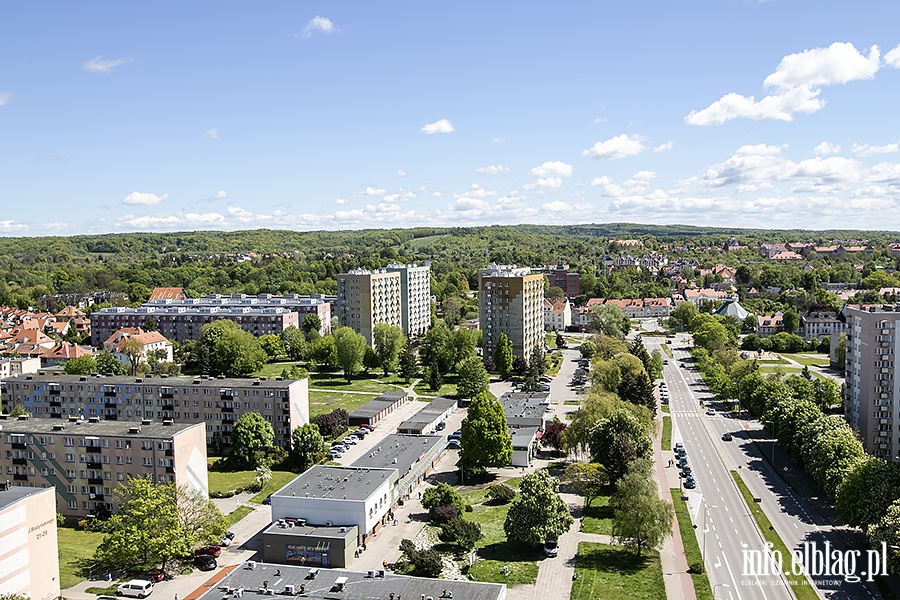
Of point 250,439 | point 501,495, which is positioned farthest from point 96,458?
point 501,495

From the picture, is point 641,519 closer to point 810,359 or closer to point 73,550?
point 73,550

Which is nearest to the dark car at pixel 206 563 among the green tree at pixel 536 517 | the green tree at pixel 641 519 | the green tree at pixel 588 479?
the green tree at pixel 536 517

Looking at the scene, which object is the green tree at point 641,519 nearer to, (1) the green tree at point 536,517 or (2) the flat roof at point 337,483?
(1) the green tree at point 536,517

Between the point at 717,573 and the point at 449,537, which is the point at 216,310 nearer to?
the point at 449,537

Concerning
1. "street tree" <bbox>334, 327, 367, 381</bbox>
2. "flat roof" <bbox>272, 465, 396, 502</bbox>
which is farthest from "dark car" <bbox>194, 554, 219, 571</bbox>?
"street tree" <bbox>334, 327, 367, 381</bbox>

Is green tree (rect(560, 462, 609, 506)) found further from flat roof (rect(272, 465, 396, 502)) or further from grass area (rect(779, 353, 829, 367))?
grass area (rect(779, 353, 829, 367))

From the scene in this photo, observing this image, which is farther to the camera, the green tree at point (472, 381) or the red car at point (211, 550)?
the green tree at point (472, 381)
